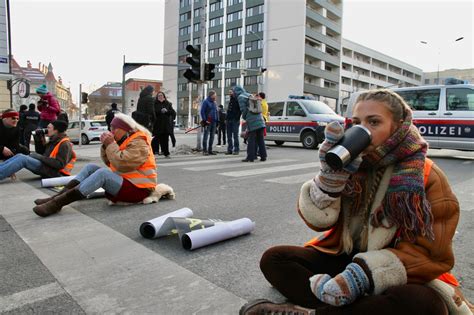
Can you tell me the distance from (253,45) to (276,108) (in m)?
54.7

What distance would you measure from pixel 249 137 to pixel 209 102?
2500mm

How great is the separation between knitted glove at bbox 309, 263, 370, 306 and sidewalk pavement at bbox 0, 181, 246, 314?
69 cm

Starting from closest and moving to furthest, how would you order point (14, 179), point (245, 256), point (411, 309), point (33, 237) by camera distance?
point (411, 309), point (245, 256), point (33, 237), point (14, 179)

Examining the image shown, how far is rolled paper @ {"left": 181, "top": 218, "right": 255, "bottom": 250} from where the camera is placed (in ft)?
10.8

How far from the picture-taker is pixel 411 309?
1703 millimetres

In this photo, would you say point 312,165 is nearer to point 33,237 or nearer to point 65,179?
point 65,179

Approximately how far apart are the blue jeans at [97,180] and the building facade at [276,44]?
1906 inches

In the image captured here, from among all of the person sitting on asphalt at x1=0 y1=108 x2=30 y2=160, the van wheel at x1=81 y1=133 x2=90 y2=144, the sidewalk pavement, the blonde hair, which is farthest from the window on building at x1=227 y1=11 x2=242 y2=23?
the blonde hair

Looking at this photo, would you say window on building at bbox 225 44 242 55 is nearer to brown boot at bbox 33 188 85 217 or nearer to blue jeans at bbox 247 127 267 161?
blue jeans at bbox 247 127 267 161

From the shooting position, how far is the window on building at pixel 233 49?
229ft

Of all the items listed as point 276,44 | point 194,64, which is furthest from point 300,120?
point 276,44

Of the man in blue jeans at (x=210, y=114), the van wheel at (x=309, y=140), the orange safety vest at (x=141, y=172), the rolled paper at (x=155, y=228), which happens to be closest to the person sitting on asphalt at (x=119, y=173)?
the orange safety vest at (x=141, y=172)

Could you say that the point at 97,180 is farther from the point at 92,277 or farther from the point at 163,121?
the point at 163,121

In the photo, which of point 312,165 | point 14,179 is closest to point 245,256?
point 14,179
